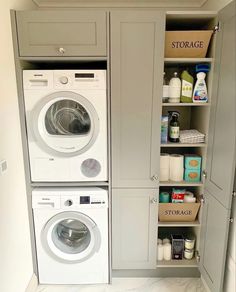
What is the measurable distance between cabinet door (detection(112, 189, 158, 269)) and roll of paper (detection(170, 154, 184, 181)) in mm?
236

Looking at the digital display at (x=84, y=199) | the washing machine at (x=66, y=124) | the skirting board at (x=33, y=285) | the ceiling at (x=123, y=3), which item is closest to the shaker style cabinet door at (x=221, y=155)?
the ceiling at (x=123, y=3)

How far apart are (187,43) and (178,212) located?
1360 mm

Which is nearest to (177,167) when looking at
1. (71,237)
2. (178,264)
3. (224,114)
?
(224,114)

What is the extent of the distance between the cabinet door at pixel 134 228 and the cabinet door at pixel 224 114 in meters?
0.51

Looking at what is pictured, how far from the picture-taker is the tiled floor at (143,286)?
1.89m

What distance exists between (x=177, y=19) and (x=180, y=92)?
538 millimetres

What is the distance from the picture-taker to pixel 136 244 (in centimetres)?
189

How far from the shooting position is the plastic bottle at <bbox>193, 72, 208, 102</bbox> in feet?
5.62

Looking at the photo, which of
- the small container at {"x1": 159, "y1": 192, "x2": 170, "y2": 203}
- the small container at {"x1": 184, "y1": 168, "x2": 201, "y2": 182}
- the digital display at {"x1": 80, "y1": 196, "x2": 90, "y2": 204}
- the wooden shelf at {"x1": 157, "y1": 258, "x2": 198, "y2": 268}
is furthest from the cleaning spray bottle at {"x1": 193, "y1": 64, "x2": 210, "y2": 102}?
the wooden shelf at {"x1": 157, "y1": 258, "x2": 198, "y2": 268}

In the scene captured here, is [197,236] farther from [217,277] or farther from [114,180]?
[114,180]

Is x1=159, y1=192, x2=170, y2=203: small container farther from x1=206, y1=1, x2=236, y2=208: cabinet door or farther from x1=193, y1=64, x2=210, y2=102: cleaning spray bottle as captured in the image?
x1=193, y1=64, x2=210, y2=102: cleaning spray bottle

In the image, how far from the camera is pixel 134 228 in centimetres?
186

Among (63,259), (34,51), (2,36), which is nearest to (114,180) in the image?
(63,259)

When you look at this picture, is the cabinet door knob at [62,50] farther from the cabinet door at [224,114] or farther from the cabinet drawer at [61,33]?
the cabinet door at [224,114]
